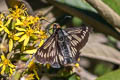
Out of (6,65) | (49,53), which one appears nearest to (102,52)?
(49,53)

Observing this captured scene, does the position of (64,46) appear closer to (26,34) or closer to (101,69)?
(26,34)

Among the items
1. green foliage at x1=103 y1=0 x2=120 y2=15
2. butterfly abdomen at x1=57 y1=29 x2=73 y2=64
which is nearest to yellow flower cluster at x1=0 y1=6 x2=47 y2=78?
butterfly abdomen at x1=57 y1=29 x2=73 y2=64

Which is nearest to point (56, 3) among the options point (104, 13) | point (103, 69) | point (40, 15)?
point (40, 15)

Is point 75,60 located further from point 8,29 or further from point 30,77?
point 8,29

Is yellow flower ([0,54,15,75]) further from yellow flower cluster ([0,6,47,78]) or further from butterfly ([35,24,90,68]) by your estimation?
butterfly ([35,24,90,68])

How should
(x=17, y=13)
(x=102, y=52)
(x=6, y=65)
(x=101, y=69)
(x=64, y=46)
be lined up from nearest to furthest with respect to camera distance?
(x=6, y=65), (x=64, y=46), (x=17, y=13), (x=102, y=52), (x=101, y=69)

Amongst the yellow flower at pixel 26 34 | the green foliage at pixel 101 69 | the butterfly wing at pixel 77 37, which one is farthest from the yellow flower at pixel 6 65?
the green foliage at pixel 101 69
